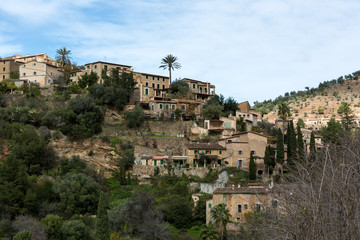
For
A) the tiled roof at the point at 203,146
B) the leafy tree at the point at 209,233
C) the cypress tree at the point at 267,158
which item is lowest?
the leafy tree at the point at 209,233

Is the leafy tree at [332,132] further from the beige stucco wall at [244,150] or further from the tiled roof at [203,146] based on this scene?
the tiled roof at [203,146]

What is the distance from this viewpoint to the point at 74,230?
117 feet

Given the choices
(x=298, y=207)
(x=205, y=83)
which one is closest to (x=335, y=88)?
(x=205, y=83)

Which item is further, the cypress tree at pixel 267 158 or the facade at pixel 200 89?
the facade at pixel 200 89

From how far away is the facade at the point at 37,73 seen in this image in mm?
68062

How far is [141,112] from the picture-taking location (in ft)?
190

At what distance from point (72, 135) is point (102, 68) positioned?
1851 centimetres

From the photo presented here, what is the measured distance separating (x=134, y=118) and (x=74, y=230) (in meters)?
23.6

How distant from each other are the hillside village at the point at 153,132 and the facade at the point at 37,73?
0.16 meters

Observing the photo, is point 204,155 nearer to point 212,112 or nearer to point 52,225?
point 212,112

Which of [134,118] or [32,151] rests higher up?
[134,118]

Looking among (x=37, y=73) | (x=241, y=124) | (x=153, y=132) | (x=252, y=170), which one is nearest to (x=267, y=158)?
(x=252, y=170)

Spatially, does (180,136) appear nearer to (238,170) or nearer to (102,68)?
(238,170)

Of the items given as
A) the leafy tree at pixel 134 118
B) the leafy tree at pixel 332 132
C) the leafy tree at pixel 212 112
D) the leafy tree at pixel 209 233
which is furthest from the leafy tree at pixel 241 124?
the leafy tree at pixel 209 233
